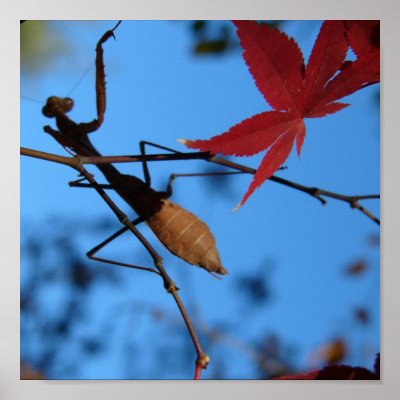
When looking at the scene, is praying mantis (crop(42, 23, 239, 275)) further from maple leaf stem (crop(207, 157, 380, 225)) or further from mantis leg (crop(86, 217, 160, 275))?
maple leaf stem (crop(207, 157, 380, 225))

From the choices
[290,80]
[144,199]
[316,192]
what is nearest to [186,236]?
[144,199]

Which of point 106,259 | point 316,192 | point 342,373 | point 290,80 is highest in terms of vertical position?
point 290,80

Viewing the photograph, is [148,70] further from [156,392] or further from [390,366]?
[390,366]

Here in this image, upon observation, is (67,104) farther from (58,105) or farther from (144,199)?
(144,199)

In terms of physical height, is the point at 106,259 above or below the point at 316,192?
below

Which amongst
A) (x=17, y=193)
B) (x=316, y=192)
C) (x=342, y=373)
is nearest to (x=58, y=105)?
(x=17, y=193)
